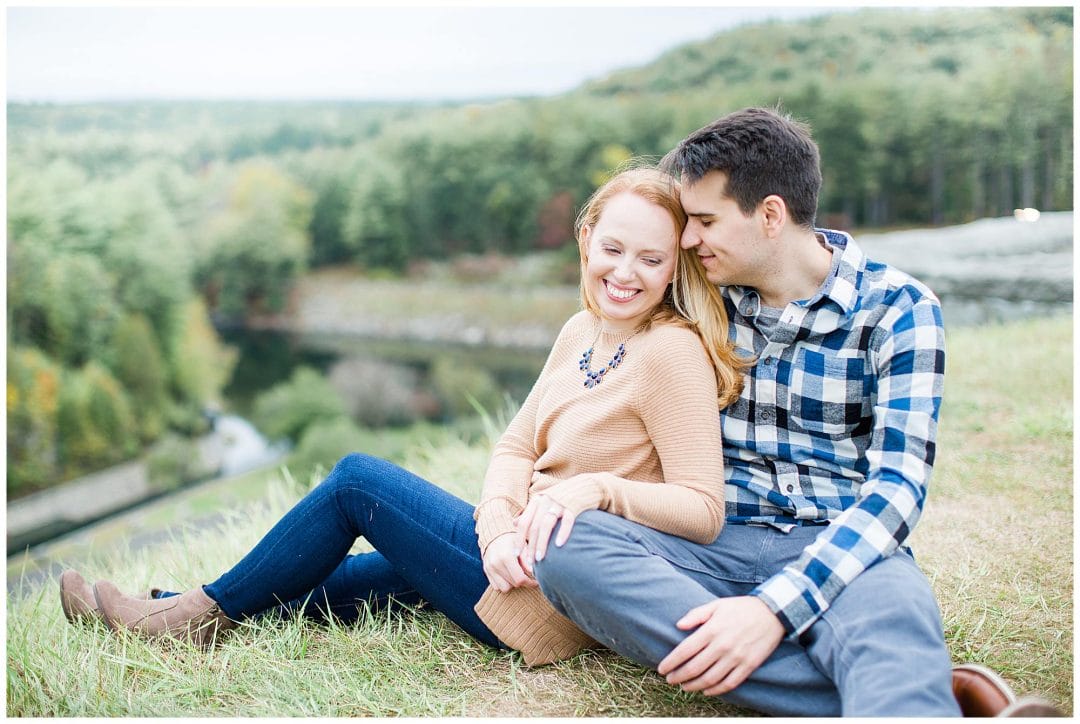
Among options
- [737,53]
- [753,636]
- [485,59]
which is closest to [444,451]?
[753,636]

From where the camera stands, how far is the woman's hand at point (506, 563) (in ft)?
5.40

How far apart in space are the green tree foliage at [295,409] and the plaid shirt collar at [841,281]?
19.1 metres

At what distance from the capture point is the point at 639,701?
1.72 metres

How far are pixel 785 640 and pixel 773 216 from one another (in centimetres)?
80

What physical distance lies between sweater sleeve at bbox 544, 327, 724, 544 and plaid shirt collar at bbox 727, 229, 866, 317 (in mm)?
239

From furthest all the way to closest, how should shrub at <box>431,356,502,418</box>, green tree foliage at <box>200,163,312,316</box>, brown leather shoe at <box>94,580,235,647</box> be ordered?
green tree foliage at <box>200,163,312,316</box> → shrub at <box>431,356,502,418</box> → brown leather shoe at <box>94,580,235,647</box>

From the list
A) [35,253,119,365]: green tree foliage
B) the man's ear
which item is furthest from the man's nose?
[35,253,119,365]: green tree foliage

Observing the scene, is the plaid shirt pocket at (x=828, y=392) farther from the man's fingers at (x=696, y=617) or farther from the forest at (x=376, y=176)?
the forest at (x=376, y=176)

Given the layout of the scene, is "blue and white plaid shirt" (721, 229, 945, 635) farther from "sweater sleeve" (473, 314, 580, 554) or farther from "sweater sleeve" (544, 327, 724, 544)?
"sweater sleeve" (473, 314, 580, 554)

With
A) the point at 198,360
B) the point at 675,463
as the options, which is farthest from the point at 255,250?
the point at 675,463

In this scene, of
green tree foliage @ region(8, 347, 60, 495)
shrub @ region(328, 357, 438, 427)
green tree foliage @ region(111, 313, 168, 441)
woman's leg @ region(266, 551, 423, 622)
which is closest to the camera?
woman's leg @ region(266, 551, 423, 622)

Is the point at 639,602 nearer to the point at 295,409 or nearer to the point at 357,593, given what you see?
the point at 357,593

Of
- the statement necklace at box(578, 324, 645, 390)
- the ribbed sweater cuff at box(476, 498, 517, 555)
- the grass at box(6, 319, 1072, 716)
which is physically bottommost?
the grass at box(6, 319, 1072, 716)

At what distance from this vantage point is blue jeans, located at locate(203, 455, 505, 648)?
70.2 inches
